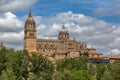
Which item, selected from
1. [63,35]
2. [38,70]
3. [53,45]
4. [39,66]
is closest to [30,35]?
[53,45]

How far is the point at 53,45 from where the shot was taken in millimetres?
176500

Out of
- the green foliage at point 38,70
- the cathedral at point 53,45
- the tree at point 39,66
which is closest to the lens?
the green foliage at point 38,70

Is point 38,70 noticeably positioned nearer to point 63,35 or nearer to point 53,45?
point 53,45

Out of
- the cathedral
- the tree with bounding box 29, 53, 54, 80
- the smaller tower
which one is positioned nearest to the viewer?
the tree with bounding box 29, 53, 54, 80

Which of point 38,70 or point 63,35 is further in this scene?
point 63,35

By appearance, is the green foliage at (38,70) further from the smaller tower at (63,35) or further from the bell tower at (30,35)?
the smaller tower at (63,35)

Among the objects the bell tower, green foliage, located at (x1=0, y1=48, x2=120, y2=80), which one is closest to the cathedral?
A: the bell tower

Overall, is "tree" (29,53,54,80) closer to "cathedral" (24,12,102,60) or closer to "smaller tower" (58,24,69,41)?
"cathedral" (24,12,102,60)

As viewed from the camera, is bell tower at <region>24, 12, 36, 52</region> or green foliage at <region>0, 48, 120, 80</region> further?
bell tower at <region>24, 12, 36, 52</region>

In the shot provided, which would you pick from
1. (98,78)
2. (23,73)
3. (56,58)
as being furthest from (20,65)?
(56,58)

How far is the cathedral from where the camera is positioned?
169 metres

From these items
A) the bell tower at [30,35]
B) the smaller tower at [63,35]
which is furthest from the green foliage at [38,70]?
the smaller tower at [63,35]

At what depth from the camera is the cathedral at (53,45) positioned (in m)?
169

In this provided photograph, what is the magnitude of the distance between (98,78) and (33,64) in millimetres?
16789
